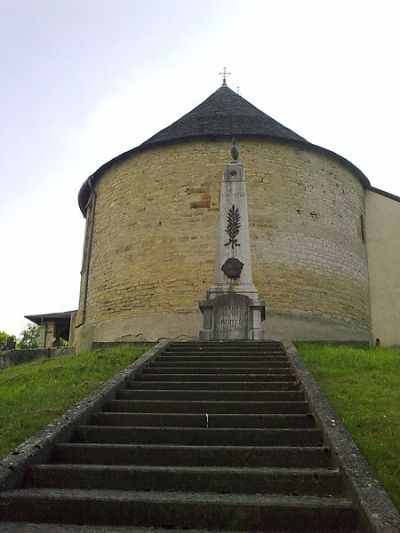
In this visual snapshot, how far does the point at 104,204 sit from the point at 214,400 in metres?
13.1

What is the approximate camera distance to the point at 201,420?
5660 mm

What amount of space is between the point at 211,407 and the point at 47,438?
1895 mm

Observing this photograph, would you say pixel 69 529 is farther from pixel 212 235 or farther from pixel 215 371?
pixel 212 235

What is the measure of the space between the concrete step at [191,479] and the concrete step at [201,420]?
1181 millimetres

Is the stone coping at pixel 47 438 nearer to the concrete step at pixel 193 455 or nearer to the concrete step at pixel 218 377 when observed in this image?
the concrete step at pixel 193 455

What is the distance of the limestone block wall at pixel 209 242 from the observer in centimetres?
1603

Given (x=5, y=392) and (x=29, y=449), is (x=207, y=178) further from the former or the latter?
(x=29, y=449)

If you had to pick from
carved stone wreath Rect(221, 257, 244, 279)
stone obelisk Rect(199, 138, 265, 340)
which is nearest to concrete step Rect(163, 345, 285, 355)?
stone obelisk Rect(199, 138, 265, 340)

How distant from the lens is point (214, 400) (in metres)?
6.44

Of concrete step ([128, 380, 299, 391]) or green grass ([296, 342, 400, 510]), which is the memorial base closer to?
green grass ([296, 342, 400, 510])

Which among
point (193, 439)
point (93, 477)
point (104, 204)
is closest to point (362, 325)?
point (104, 204)

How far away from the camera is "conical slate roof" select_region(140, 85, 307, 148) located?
57.4 ft

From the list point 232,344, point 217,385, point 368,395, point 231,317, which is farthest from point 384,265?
point 217,385

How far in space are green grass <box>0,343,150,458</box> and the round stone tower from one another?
4.84 meters
